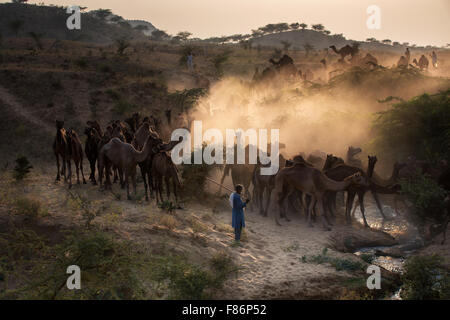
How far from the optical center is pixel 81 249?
7840mm

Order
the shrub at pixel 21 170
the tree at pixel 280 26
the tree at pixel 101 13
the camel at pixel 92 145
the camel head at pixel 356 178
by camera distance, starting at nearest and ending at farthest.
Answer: the camel head at pixel 356 178
the shrub at pixel 21 170
the camel at pixel 92 145
the tree at pixel 101 13
the tree at pixel 280 26

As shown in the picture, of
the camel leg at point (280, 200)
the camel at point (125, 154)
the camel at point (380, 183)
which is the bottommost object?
the camel leg at point (280, 200)

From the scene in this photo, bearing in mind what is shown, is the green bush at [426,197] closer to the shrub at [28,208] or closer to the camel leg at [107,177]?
the camel leg at [107,177]

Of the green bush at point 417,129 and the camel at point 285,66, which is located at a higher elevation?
the camel at point 285,66

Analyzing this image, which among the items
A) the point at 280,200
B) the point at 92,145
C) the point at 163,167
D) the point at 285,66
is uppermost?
the point at 285,66

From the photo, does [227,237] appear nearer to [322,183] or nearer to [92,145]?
[322,183]

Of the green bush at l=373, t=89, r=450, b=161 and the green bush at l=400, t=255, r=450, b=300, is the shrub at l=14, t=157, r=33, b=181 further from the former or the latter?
the green bush at l=373, t=89, r=450, b=161

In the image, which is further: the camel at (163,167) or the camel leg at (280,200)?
the camel leg at (280,200)

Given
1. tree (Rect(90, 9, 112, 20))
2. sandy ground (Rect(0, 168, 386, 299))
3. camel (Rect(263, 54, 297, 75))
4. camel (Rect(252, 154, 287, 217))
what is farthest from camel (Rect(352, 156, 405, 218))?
tree (Rect(90, 9, 112, 20))

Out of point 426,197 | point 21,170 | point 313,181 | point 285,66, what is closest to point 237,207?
point 313,181

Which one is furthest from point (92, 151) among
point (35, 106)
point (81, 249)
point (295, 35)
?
point (295, 35)

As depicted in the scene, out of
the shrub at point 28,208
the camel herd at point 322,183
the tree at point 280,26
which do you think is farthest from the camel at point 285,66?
the tree at point 280,26
